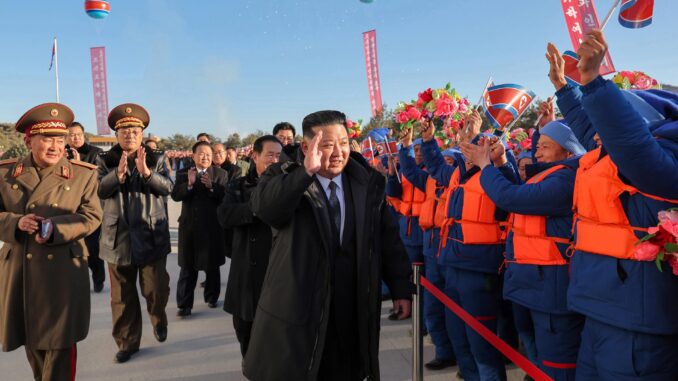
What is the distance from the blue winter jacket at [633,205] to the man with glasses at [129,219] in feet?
11.2

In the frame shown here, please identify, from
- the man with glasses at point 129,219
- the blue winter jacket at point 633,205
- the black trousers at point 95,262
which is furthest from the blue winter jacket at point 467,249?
the black trousers at point 95,262

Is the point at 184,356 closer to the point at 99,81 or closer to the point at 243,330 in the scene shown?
the point at 243,330

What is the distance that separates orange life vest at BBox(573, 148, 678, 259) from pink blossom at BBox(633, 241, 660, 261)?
90 mm

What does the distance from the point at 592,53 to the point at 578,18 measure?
2020 millimetres

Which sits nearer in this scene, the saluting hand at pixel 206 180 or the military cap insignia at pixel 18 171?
the military cap insignia at pixel 18 171

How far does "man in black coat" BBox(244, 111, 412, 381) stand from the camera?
1.94 metres

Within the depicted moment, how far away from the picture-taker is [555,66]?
2.15 metres

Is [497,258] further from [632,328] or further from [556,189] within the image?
[632,328]

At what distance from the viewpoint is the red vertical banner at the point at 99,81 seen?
1830 centimetres

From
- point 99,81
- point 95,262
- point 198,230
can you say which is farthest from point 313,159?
point 99,81

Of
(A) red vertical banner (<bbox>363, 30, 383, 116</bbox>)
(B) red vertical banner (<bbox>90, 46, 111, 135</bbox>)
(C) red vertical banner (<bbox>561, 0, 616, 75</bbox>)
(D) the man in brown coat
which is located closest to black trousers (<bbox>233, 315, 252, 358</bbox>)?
(D) the man in brown coat

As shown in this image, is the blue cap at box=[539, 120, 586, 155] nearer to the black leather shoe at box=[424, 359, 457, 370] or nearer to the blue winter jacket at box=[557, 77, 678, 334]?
the blue winter jacket at box=[557, 77, 678, 334]

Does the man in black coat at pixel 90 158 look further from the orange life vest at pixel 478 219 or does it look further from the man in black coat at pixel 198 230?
the orange life vest at pixel 478 219

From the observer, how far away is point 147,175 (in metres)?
3.80
